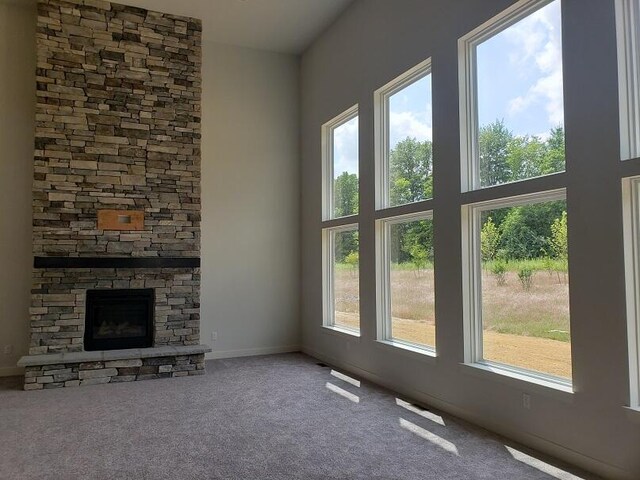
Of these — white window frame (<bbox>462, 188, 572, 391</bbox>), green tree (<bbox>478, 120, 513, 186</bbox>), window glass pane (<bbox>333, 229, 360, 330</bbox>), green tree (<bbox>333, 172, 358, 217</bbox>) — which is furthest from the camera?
green tree (<bbox>333, 172, 358, 217</bbox>)

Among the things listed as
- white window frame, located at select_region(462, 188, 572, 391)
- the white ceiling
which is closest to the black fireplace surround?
the white ceiling

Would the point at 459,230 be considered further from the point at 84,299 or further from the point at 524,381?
the point at 84,299

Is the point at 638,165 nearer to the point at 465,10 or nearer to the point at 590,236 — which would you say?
the point at 590,236

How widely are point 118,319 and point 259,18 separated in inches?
165

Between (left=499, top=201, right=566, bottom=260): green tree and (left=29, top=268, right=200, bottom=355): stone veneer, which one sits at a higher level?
(left=499, top=201, right=566, bottom=260): green tree

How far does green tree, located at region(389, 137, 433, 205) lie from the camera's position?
4590 mm

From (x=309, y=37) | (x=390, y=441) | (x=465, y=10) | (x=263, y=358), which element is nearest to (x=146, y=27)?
(x=309, y=37)

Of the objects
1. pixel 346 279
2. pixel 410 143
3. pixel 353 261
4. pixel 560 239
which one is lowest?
pixel 346 279

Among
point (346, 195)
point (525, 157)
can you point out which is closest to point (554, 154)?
point (525, 157)

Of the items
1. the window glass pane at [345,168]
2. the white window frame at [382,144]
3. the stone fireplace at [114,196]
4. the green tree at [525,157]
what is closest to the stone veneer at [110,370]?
the stone fireplace at [114,196]

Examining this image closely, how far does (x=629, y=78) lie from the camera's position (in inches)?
111

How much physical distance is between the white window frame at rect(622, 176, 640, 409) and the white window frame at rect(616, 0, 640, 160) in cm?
23

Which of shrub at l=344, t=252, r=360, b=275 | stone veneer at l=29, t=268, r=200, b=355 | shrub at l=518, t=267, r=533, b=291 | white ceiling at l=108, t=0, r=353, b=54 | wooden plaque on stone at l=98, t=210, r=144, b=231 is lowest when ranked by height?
stone veneer at l=29, t=268, r=200, b=355

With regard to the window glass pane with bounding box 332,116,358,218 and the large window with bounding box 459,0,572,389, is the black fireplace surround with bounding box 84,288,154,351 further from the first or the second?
the large window with bounding box 459,0,572,389
